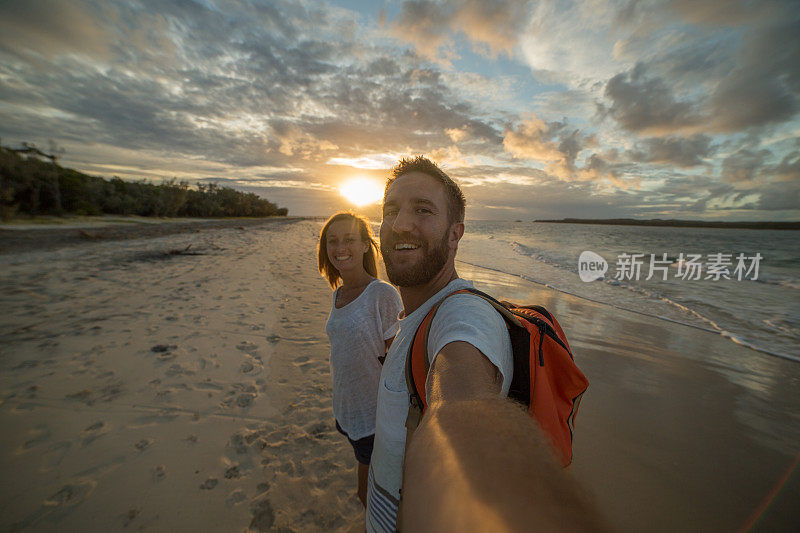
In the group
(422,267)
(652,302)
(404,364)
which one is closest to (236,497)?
(404,364)

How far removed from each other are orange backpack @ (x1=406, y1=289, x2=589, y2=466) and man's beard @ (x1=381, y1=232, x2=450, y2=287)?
49 cm

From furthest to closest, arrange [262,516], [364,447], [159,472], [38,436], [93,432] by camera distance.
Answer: [93,432] → [38,436] → [159,472] → [262,516] → [364,447]

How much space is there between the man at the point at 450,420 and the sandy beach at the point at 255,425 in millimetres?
205

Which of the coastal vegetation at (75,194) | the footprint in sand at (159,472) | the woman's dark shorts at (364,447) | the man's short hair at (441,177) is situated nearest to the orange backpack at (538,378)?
the man's short hair at (441,177)

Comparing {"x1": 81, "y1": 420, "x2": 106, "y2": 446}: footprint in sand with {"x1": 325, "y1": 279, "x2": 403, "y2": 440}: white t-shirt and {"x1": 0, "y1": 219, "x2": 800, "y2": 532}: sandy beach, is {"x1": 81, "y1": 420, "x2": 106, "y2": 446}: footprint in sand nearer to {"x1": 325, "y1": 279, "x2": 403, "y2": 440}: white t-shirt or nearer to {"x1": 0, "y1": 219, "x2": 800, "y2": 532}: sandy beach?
{"x1": 0, "y1": 219, "x2": 800, "y2": 532}: sandy beach

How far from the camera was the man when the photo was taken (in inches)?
22.8

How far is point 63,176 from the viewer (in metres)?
29.9

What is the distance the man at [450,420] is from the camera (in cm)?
58

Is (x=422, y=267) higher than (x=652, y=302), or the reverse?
(x=422, y=267)

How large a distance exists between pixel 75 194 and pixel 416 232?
46.1 metres

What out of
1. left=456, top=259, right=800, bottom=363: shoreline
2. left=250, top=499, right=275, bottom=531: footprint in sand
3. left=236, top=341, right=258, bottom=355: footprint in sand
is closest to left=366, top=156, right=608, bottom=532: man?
left=250, top=499, right=275, bottom=531: footprint in sand

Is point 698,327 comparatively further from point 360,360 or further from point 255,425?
point 255,425

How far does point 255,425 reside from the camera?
3543 mm

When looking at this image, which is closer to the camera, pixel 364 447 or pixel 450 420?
pixel 450 420
